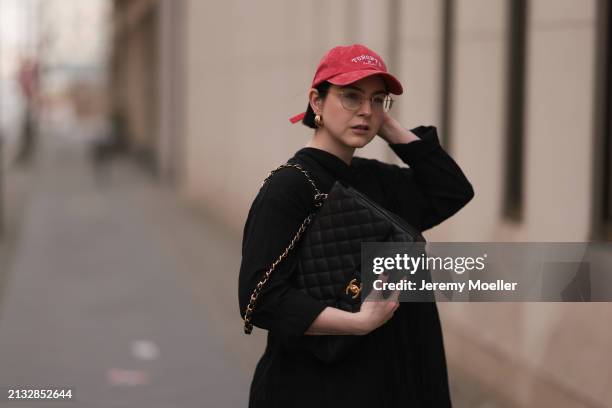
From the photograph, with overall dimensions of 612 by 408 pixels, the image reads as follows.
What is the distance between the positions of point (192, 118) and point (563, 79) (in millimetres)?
17419

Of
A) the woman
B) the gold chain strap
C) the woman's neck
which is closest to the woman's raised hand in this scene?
the woman

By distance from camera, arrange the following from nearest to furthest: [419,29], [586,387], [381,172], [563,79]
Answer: [381,172] < [586,387] < [563,79] < [419,29]

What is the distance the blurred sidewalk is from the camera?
24.7 ft

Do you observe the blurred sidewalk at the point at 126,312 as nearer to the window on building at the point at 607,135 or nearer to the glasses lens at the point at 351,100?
the window on building at the point at 607,135

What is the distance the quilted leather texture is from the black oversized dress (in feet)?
0.15

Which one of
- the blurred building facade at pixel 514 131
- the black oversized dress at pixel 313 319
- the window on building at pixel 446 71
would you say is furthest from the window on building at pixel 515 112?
the black oversized dress at pixel 313 319

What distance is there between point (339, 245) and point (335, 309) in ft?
0.55

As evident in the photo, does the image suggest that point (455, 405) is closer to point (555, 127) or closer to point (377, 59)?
point (555, 127)

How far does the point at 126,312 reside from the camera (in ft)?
34.2

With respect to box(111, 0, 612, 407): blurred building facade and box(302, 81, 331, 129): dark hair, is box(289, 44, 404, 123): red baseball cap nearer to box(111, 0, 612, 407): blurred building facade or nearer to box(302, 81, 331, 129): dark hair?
box(302, 81, 331, 129): dark hair

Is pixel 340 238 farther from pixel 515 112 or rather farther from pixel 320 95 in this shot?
pixel 515 112

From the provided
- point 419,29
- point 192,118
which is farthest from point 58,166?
point 419,29

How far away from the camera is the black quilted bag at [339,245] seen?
3.13 metres

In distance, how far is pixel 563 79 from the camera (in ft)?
23.2
